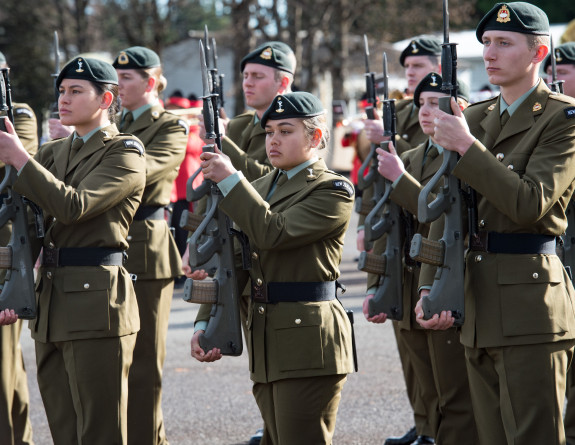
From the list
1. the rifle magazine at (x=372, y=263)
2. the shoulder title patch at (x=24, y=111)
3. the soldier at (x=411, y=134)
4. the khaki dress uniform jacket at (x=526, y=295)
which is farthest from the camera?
the shoulder title patch at (x=24, y=111)

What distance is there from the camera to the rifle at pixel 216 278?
478 centimetres

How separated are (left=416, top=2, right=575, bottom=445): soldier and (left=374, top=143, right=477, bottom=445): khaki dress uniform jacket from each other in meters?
1.18

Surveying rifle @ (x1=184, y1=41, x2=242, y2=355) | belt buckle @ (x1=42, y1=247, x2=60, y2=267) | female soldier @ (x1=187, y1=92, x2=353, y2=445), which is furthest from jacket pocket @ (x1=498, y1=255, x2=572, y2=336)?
belt buckle @ (x1=42, y1=247, x2=60, y2=267)

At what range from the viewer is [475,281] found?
464 cm

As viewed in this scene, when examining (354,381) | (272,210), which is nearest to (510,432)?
(272,210)

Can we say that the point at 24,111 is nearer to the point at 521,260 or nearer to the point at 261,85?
the point at 261,85

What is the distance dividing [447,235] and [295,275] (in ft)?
2.23

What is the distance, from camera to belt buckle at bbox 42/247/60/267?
5.14 m

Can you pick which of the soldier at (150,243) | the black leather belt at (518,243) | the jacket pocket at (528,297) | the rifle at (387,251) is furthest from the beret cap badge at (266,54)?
the jacket pocket at (528,297)

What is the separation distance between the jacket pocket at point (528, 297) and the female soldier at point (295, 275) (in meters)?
0.73

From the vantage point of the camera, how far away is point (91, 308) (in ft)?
16.7

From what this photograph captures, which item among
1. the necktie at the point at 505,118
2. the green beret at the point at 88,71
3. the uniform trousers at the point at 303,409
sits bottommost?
the uniform trousers at the point at 303,409

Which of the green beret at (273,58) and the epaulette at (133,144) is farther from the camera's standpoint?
the green beret at (273,58)

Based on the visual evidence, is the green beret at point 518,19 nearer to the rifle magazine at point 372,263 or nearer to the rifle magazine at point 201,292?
the rifle magazine at point 201,292
